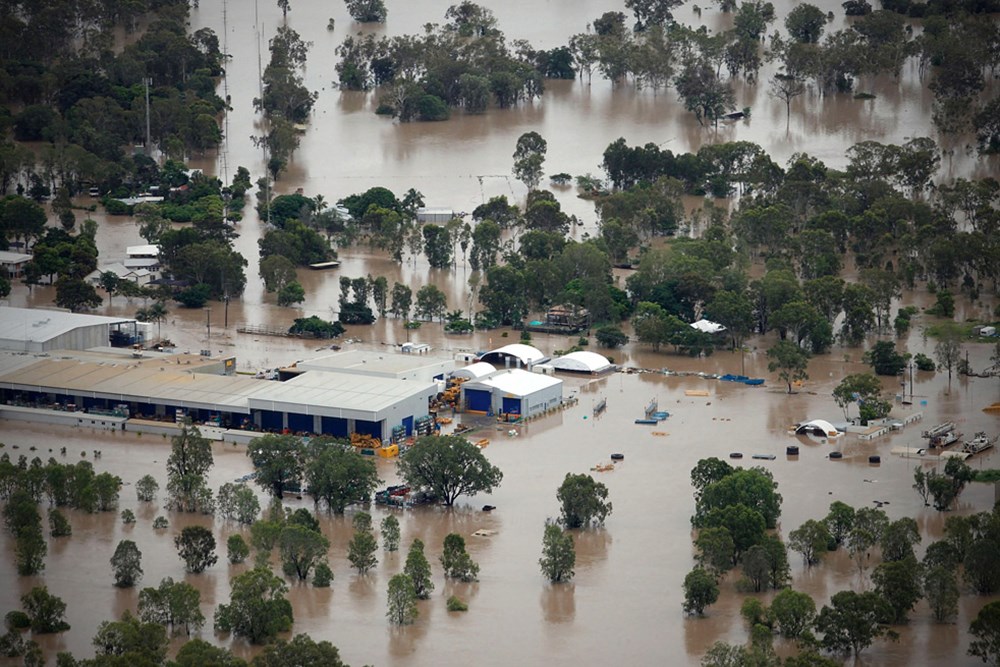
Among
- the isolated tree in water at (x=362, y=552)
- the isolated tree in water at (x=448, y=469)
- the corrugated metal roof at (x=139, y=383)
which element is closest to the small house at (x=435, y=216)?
the corrugated metal roof at (x=139, y=383)

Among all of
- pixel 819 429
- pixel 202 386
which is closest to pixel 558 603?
pixel 819 429

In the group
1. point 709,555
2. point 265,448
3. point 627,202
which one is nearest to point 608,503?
point 709,555

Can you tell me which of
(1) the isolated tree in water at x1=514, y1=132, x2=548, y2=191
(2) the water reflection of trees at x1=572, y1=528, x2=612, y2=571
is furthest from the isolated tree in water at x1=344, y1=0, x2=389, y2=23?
(2) the water reflection of trees at x1=572, y1=528, x2=612, y2=571

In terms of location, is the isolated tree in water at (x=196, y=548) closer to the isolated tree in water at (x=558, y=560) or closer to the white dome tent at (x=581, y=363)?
the isolated tree in water at (x=558, y=560)

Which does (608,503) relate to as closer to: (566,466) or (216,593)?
(566,466)

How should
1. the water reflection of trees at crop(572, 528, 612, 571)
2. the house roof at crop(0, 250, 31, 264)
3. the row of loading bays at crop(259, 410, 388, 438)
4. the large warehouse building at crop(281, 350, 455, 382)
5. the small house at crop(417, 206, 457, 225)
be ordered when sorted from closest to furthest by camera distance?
the water reflection of trees at crop(572, 528, 612, 571)
the row of loading bays at crop(259, 410, 388, 438)
the large warehouse building at crop(281, 350, 455, 382)
the house roof at crop(0, 250, 31, 264)
the small house at crop(417, 206, 457, 225)

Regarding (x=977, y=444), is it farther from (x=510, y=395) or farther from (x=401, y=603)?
(x=401, y=603)

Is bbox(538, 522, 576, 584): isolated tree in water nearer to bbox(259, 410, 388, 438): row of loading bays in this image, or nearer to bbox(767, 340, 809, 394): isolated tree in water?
bbox(259, 410, 388, 438): row of loading bays
